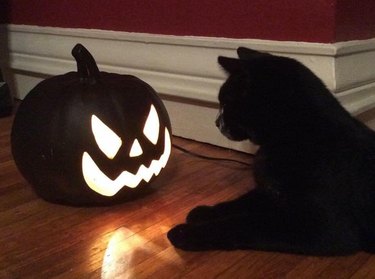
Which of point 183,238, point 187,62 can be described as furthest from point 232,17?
point 183,238

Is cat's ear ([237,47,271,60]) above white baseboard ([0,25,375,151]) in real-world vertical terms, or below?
above

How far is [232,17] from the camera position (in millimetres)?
1176

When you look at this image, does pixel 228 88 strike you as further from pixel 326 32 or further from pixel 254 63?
pixel 326 32

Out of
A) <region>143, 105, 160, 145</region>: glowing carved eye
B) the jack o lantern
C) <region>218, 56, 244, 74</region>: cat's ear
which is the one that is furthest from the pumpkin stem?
<region>218, 56, 244, 74</region>: cat's ear

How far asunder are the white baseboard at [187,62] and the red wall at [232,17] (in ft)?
0.08

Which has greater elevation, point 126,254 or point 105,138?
point 105,138

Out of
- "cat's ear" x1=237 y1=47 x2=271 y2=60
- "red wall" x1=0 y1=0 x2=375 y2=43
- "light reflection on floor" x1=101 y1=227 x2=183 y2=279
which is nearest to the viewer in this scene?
"light reflection on floor" x1=101 y1=227 x2=183 y2=279

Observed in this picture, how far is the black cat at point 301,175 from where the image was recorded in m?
0.73

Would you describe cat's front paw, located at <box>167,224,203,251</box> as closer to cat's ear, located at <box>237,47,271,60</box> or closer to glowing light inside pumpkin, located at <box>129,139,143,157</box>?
glowing light inside pumpkin, located at <box>129,139,143,157</box>

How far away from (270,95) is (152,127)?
0.89 feet

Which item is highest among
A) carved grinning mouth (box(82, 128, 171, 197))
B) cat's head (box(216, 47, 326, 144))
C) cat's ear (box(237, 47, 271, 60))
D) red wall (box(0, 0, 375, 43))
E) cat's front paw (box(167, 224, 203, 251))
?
red wall (box(0, 0, 375, 43))

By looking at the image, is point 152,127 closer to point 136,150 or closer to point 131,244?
point 136,150

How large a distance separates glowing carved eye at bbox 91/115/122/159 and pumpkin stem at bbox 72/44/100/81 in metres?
0.09

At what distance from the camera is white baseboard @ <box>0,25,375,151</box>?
1052 millimetres
